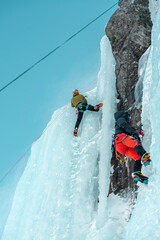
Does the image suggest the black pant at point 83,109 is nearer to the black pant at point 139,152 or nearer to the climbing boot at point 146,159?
the black pant at point 139,152

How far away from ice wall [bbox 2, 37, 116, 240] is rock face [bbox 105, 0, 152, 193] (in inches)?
10.0

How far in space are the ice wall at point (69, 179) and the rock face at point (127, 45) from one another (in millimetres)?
253

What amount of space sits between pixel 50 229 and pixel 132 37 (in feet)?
16.5

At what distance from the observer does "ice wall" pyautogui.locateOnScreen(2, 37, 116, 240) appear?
4.30m

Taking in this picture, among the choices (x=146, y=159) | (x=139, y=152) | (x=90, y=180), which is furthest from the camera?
(x=90, y=180)

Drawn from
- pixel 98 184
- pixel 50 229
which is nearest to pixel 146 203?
pixel 98 184

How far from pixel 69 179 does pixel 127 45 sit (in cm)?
377

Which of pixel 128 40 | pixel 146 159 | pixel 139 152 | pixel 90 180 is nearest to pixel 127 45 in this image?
pixel 128 40

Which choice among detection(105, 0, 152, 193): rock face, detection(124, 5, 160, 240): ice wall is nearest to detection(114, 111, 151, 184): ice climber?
detection(124, 5, 160, 240): ice wall

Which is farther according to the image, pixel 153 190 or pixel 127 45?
pixel 127 45

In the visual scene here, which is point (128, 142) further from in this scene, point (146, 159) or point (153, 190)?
point (153, 190)

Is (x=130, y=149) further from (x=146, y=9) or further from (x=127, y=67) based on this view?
(x=146, y=9)

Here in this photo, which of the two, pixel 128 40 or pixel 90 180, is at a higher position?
pixel 128 40

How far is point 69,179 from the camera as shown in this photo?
497 cm
